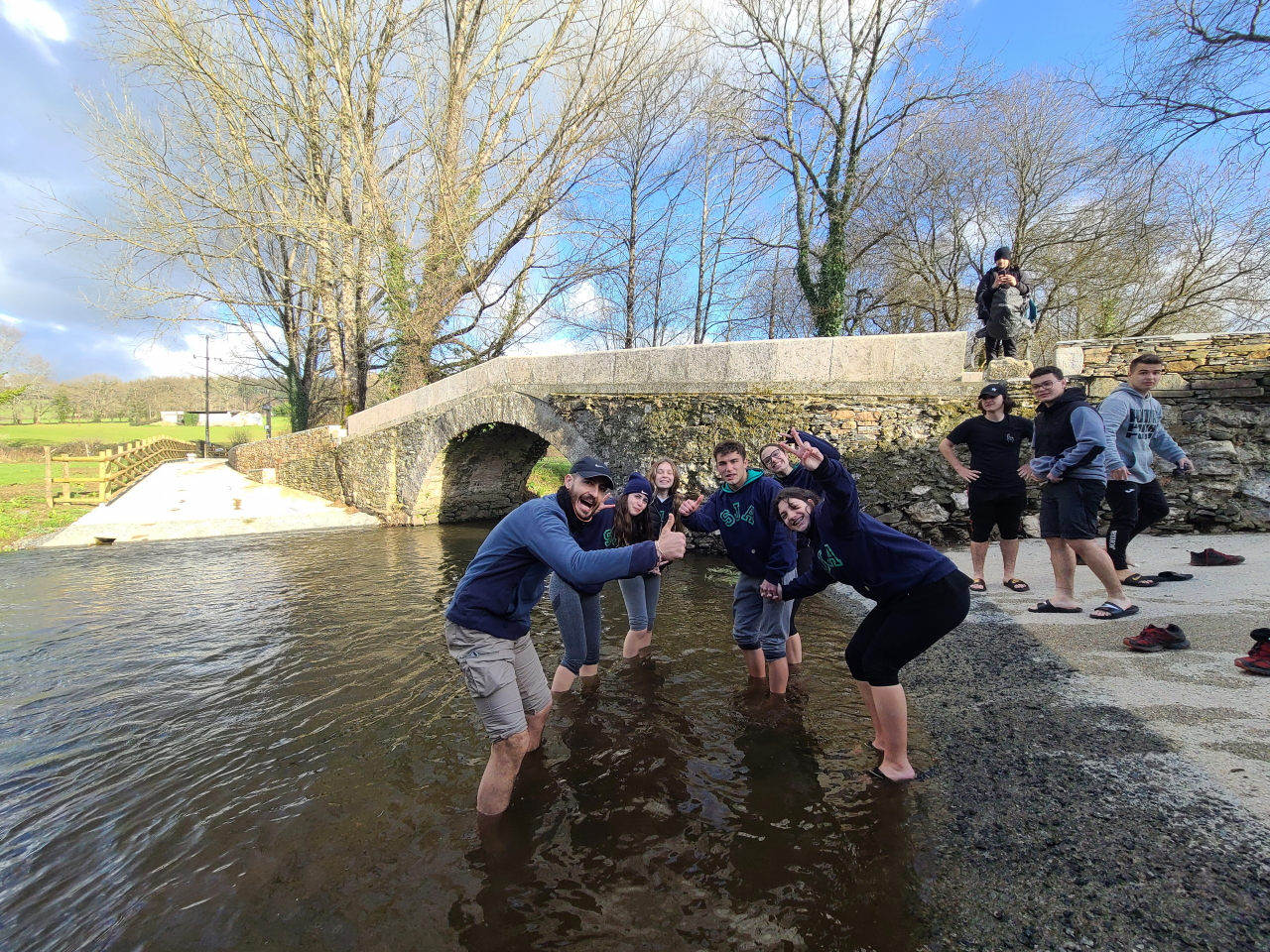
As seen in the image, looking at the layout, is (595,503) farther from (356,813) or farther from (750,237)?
(750,237)

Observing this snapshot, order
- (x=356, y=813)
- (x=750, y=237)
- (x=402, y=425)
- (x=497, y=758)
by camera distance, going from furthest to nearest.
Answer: (x=750, y=237)
(x=402, y=425)
(x=356, y=813)
(x=497, y=758)

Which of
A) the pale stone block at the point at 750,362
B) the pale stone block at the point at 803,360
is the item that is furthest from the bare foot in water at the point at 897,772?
the pale stone block at the point at 750,362

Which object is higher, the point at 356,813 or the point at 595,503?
the point at 595,503

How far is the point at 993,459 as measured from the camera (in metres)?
5.19

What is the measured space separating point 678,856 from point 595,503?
171 cm

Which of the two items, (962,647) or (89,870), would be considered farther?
(962,647)

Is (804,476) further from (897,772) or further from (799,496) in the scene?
(897,772)

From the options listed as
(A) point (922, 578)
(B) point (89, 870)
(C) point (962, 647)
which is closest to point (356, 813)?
(B) point (89, 870)

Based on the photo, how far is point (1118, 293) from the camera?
52.9ft

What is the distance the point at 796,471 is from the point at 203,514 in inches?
583

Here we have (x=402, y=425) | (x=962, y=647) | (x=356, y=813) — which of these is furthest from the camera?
(x=402, y=425)

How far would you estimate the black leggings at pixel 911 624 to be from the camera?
2.83 meters

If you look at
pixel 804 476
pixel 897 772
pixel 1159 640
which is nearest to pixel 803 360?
pixel 804 476

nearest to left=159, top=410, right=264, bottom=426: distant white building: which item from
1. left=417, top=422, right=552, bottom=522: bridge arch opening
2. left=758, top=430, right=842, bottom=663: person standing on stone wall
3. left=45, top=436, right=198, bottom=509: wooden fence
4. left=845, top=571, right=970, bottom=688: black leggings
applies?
left=45, top=436, right=198, bottom=509: wooden fence
